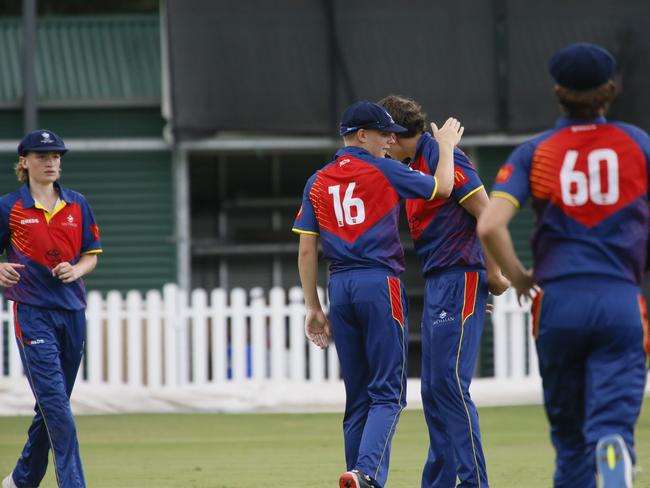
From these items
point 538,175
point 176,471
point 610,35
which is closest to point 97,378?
point 176,471

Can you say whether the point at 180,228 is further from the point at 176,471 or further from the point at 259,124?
the point at 176,471

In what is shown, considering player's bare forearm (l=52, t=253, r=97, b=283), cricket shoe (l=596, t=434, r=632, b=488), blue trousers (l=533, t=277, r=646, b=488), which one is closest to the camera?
cricket shoe (l=596, t=434, r=632, b=488)

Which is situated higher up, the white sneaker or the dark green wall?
the dark green wall

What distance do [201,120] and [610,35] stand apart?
202 inches

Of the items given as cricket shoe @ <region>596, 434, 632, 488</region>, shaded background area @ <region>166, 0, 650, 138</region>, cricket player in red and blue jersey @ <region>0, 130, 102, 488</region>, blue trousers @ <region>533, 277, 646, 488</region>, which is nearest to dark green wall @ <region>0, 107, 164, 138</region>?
shaded background area @ <region>166, 0, 650, 138</region>

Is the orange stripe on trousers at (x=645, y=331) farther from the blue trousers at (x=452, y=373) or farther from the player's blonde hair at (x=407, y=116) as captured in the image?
the player's blonde hair at (x=407, y=116)

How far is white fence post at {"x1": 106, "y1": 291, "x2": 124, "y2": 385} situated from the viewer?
14281 mm

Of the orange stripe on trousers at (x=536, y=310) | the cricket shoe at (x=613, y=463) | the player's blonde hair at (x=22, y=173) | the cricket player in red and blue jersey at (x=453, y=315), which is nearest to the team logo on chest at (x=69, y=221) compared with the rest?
the player's blonde hair at (x=22, y=173)

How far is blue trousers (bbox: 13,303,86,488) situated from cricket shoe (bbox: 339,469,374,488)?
4.89 ft

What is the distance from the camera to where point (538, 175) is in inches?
189

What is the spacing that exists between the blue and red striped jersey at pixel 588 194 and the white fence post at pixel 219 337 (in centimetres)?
963

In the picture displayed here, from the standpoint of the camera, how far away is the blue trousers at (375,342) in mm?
6418

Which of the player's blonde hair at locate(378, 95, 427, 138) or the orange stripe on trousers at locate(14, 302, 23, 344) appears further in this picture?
the orange stripe on trousers at locate(14, 302, 23, 344)

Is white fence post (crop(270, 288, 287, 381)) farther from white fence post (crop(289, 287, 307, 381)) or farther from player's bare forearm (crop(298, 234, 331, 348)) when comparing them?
player's bare forearm (crop(298, 234, 331, 348))
